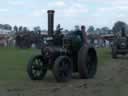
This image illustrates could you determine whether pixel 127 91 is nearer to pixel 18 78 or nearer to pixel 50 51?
pixel 50 51

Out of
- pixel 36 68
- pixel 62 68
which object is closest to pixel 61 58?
pixel 62 68

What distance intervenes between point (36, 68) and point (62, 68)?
970 mm

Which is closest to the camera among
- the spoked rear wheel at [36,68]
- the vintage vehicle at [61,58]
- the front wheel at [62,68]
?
the front wheel at [62,68]

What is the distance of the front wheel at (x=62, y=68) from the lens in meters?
11.6

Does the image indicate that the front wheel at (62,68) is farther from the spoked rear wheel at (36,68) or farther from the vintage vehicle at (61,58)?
the spoked rear wheel at (36,68)

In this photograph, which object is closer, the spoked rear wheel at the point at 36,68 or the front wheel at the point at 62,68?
the front wheel at the point at 62,68

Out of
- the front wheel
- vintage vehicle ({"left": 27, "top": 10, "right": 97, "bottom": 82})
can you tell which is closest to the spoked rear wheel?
vintage vehicle ({"left": 27, "top": 10, "right": 97, "bottom": 82})

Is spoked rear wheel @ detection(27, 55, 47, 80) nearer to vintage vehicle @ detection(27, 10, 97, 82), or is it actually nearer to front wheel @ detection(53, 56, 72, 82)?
vintage vehicle @ detection(27, 10, 97, 82)

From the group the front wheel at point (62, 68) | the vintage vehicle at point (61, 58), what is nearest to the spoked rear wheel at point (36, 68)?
the vintage vehicle at point (61, 58)

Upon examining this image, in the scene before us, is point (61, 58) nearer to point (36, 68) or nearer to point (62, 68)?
point (62, 68)

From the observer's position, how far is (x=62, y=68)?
11883 mm

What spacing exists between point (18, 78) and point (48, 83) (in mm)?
1550

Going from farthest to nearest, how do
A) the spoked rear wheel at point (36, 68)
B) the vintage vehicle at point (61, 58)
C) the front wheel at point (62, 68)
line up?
the spoked rear wheel at point (36, 68)
the vintage vehicle at point (61, 58)
the front wheel at point (62, 68)

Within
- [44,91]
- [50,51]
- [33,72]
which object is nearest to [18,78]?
[33,72]
